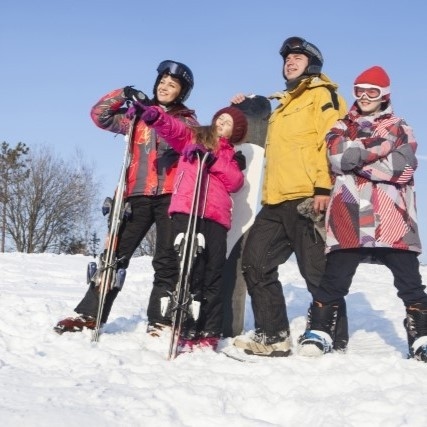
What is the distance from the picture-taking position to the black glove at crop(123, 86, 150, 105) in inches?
160

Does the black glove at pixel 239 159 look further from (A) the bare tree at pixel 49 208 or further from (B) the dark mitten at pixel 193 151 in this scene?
(A) the bare tree at pixel 49 208

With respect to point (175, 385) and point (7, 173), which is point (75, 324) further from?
point (7, 173)

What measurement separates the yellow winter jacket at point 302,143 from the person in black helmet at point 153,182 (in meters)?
0.71

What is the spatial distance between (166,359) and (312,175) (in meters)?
1.55

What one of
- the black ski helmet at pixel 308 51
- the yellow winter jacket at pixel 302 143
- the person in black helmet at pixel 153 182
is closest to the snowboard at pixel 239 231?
the yellow winter jacket at pixel 302 143

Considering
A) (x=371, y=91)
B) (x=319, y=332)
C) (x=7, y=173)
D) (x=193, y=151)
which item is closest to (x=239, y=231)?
(x=193, y=151)

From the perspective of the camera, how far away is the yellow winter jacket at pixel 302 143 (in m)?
4.00

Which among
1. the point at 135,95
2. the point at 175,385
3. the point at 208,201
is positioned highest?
the point at 135,95

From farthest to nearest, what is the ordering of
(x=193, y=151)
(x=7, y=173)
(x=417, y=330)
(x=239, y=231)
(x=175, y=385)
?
1. (x=7, y=173)
2. (x=239, y=231)
3. (x=193, y=151)
4. (x=417, y=330)
5. (x=175, y=385)

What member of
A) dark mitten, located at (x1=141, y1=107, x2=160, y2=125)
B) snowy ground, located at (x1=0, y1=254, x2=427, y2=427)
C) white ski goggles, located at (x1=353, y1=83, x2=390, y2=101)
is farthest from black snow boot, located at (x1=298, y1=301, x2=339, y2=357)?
dark mitten, located at (x1=141, y1=107, x2=160, y2=125)

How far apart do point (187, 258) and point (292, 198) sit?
841 mm

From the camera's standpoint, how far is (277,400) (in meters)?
2.80

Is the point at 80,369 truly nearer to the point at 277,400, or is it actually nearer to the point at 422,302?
the point at 277,400

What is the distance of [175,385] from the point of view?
2.89 metres
